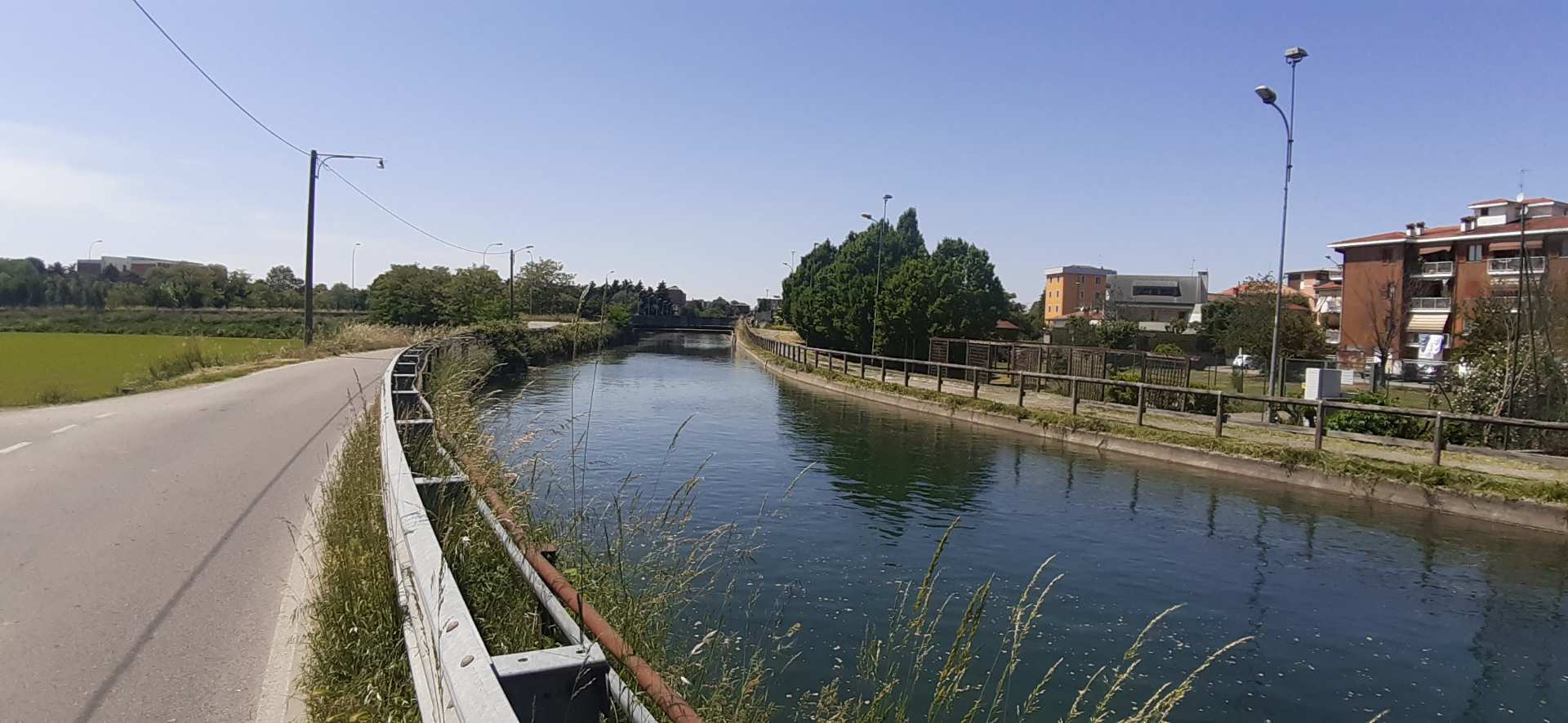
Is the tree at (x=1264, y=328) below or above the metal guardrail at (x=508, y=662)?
above

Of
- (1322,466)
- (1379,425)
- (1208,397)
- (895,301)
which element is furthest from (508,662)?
(895,301)

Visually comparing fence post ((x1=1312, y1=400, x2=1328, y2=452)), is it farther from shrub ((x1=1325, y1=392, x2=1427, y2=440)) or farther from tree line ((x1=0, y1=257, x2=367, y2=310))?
tree line ((x1=0, y1=257, x2=367, y2=310))

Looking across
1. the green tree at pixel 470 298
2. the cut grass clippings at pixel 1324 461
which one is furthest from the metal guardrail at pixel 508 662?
the green tree at pixel 470 298

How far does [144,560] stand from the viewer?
5.89 metres

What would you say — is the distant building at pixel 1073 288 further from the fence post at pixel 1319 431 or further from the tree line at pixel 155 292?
the fence post at pixel 1319 431

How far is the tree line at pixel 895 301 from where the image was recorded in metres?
44.7

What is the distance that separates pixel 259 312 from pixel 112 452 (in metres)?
59.9

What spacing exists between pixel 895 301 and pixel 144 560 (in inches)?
1624

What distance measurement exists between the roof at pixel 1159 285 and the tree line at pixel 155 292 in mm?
85779

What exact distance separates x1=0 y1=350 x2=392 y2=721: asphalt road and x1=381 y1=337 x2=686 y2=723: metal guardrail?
3.72 feet

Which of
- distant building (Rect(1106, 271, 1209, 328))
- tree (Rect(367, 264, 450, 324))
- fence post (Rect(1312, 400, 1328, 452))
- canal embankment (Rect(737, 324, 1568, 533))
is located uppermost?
distant building (Rect(1106, 271, 1209, 328))

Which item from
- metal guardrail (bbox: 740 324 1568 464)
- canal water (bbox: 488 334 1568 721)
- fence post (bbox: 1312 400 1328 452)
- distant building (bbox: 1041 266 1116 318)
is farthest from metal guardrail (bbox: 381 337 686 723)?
distant building (bbox: 1041 266 1116 318)

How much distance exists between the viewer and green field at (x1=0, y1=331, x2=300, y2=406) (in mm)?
16562

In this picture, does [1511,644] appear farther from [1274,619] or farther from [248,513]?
[248,513]
